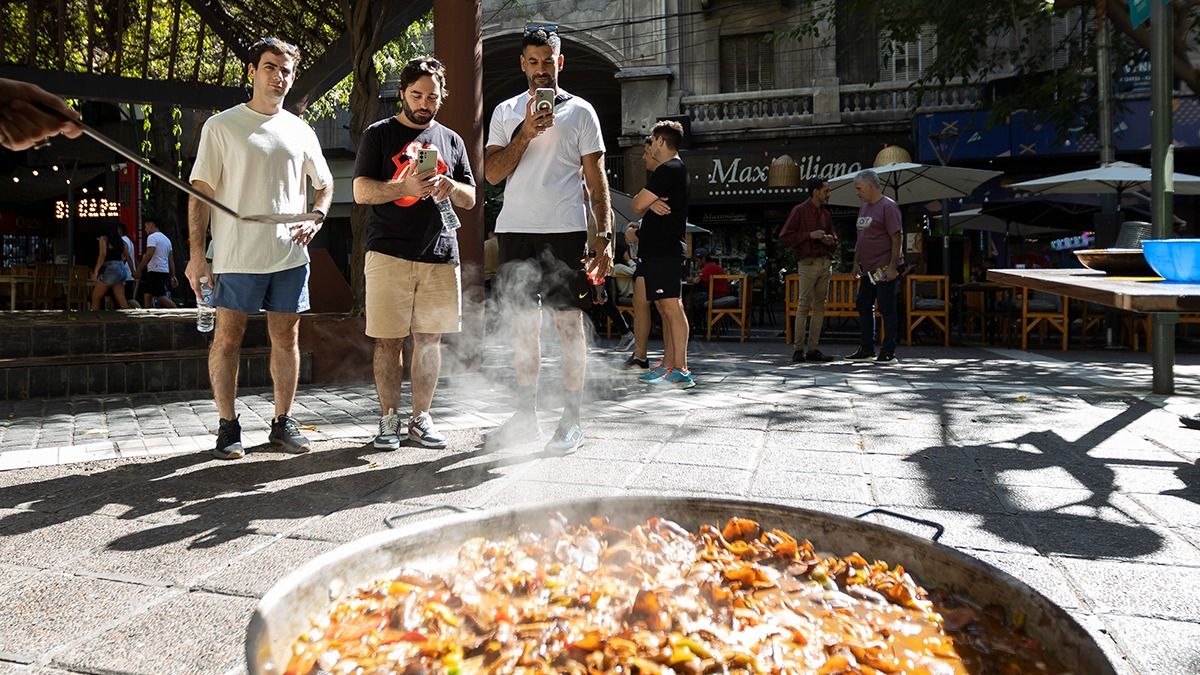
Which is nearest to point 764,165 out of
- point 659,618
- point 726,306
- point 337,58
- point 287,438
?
point 726,306

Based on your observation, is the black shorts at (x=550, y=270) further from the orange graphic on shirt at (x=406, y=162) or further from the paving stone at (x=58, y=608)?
the paving stone at (x=58, y=608)

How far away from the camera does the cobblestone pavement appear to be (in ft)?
7.14

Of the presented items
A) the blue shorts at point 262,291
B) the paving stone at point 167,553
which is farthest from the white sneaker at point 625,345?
the paving stone at point 167,553

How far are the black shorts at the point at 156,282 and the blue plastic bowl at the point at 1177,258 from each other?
14.0 metres

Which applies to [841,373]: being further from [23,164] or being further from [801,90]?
[23,164]

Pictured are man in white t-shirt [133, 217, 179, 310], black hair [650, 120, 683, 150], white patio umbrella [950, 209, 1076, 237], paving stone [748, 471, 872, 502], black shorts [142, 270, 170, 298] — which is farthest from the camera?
white patio umbrella [950, 209, 1076, 237]

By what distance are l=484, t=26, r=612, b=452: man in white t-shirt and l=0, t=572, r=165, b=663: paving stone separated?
6.85 ft

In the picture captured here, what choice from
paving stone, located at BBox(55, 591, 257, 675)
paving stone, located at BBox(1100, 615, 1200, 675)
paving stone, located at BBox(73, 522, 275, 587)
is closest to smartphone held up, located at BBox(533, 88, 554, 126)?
paving stone, located at BBox(73, 522, 275, 587)

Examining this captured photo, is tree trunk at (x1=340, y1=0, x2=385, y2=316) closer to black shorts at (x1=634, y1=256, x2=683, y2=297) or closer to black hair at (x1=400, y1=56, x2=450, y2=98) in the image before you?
black shorts at (x1=634, y1=256, x2=683, y2=297)

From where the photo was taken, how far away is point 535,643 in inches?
54.4

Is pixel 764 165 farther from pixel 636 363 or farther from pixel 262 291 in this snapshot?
pixel 262 291

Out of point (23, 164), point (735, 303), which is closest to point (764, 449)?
point (735, 303)

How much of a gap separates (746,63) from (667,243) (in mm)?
15572

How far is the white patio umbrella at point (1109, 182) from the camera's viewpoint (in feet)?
35.2
